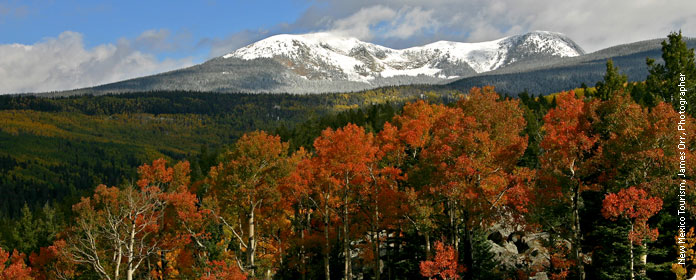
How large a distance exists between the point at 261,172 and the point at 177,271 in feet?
75.0

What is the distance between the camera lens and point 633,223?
3203cm

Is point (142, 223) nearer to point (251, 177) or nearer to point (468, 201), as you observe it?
point (251, 177)

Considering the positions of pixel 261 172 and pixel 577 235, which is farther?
pixel 261 172

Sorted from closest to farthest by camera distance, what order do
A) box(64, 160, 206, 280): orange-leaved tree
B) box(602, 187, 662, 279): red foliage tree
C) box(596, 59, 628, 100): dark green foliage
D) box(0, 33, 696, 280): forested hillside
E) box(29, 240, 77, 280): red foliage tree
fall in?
box(602, 187, 662, 279): red foliage tree, box(0, 33, 696, 280): forested hillside, box(64, 160, 206, 280): orange-leaved tree, box(29, 240, 77, 280): red foliage tree, box(596, 59, 628, 100): dark green foliage

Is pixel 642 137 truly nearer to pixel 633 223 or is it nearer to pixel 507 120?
pixel 633 223

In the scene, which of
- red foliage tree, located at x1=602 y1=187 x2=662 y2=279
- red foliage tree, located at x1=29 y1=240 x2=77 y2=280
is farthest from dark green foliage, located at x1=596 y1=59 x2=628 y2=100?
red foliage tree, located at x1=29 y1=240 x2=77 y2=280

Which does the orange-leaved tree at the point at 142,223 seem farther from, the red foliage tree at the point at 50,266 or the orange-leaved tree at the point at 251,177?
the orange-leaved tree at the point at 251,177

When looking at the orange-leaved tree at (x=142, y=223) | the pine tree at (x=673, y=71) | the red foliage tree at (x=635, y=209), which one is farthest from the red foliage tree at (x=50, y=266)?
the pine tree at (x=673, y=71)

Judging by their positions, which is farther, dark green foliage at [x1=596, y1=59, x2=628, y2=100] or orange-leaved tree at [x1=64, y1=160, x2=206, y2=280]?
dark green foliage at [x1=596, y1=59, x2=628, y2=100]

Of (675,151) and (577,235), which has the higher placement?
(675,151)

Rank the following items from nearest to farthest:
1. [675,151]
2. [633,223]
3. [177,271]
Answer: [675,151] < [633,223] < [177,271]

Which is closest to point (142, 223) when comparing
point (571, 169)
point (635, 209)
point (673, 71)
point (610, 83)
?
point (571, 169)

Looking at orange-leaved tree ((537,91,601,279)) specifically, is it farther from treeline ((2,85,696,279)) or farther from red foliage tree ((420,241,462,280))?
red foliage tree ((420,241,462,280))

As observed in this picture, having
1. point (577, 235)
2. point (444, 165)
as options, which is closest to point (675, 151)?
point (577, 235)
